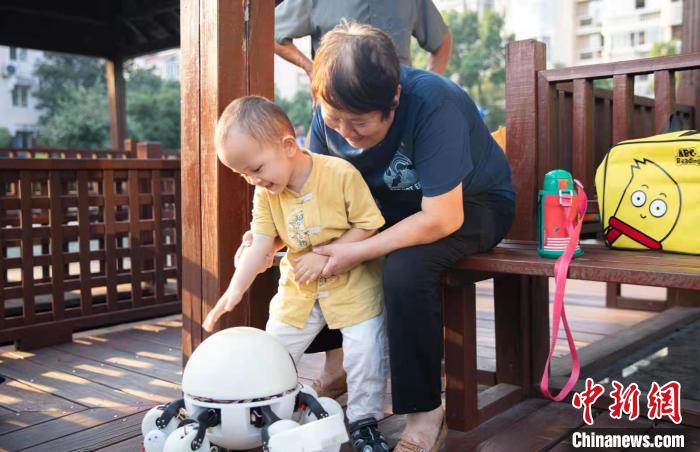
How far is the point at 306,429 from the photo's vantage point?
1.45 metres

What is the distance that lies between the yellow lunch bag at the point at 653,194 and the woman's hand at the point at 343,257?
0.78 m

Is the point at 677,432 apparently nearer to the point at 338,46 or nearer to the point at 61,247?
the point at 338,46

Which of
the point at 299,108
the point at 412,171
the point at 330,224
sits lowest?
the point at 330,224

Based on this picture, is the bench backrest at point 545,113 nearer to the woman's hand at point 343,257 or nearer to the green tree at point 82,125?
the woman's hand at point 343,257

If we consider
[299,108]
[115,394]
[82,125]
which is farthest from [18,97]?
[115,394]

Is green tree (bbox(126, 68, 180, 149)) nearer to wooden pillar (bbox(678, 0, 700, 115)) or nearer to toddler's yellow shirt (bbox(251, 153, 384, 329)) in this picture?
wooden pillar (bbox(678, 0, 700, 115))

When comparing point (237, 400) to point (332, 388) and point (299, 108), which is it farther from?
point (299, 108)

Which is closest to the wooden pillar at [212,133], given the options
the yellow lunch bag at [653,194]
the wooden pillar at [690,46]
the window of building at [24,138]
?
the yellow lunch bag at [653,194]

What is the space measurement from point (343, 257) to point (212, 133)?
2.44 feet

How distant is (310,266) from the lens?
1879 mm

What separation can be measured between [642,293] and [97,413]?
367 centimetres

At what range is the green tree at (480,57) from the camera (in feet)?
146

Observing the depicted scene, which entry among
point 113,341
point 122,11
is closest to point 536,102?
point 113,341

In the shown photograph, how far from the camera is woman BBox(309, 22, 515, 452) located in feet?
5.60
